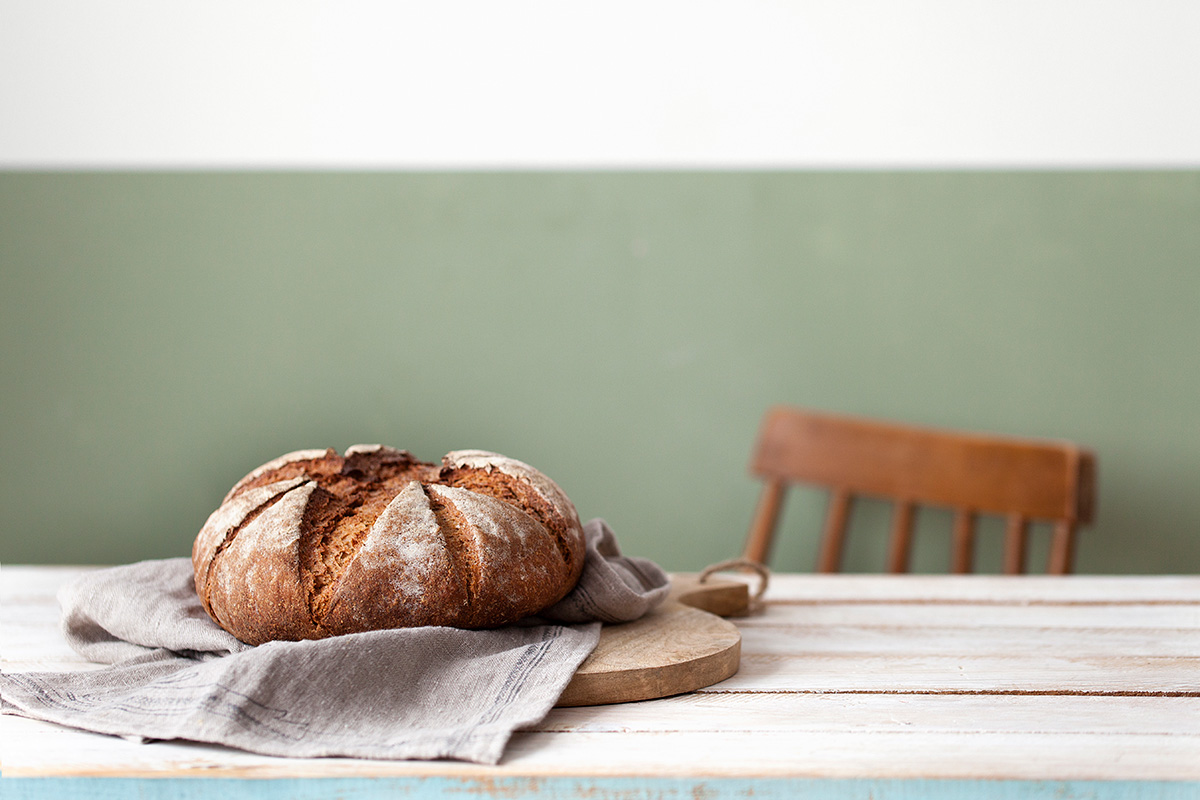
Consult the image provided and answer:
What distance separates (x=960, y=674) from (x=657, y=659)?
269mm

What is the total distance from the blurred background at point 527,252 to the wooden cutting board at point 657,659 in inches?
45.2

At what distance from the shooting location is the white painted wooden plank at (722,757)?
24.6 inches

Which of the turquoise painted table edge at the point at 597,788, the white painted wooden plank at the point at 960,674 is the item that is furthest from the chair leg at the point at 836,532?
the turquoise painted table edge at the point at 597,788

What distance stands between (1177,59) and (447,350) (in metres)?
1.59

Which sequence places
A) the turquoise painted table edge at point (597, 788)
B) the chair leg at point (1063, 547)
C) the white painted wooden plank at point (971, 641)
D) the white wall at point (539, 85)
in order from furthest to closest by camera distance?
1. the white wall at point (539, 85)
2. the chair leg at point (1063, 547)
3. the white painted wooden plank at point (971, 641)
4. the turquoise painted table edge at point (597, 788)

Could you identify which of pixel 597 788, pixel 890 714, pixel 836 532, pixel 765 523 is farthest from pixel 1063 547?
pixel 597 788

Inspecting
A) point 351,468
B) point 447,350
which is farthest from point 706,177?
point 351,468

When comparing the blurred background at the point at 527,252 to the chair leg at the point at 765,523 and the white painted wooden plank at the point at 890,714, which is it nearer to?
the chair leg at the point at 765,523

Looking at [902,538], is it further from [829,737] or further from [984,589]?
[829,737]

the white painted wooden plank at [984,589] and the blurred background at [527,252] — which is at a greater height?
the blurred background at [527,252]

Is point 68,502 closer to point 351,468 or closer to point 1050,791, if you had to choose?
point 351,468

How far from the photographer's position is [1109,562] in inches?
78.0

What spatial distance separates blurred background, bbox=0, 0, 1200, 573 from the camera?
2.00 metres

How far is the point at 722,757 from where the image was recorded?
65 cm
